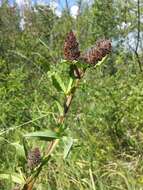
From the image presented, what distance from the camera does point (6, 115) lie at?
6.71m

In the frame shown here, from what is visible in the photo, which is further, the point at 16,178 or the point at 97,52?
the point at 16,178

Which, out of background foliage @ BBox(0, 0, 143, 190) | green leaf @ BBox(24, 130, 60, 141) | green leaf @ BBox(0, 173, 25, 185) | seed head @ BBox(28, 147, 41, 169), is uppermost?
green leaf @ BBox(24, 130, 60, 141)

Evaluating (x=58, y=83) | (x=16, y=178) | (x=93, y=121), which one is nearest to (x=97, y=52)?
(x=58, y=83)

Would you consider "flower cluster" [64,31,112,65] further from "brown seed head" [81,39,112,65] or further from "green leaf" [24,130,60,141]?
"green leaf" [24,130,60,141]

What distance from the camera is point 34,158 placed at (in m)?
1.15

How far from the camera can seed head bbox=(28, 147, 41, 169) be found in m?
1.14

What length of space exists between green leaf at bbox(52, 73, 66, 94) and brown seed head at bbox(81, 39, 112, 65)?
0.11 metres

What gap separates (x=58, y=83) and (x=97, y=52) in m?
0.16

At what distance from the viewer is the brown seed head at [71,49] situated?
1.09 meters

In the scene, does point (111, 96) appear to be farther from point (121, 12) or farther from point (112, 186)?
point (121, 12)

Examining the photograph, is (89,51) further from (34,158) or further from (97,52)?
(34,158)

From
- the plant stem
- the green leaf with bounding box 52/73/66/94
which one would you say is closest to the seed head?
the plant stem

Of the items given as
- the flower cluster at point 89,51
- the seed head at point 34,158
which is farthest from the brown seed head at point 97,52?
the seed head at point 34,158

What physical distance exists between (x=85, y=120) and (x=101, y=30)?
8.34m
